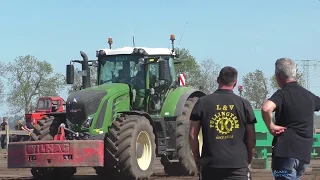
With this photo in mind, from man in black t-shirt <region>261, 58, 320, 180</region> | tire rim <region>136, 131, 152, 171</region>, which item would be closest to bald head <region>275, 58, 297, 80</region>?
man in black t-shirt <region>261, 58, 320, 180</region>

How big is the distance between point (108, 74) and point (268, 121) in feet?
24.7

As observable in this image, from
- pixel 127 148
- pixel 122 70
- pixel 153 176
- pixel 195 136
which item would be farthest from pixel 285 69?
pixel 153 176

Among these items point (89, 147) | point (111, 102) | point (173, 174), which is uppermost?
point (111, 102)

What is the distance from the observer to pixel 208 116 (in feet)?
18.6

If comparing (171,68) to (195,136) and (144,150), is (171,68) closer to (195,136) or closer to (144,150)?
(144,150)

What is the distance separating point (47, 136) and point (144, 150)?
5.93 feet

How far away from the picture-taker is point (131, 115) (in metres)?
11.5

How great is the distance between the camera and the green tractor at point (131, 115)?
35.8 ft

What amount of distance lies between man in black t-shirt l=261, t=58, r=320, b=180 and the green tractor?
17.6 ft

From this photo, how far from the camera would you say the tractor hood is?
37.5 feet

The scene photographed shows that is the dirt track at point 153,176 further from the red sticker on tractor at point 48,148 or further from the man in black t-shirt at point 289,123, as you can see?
the man in black t-shirt at point 289,123

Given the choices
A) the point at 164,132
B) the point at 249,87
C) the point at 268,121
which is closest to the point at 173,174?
the point at 164,132

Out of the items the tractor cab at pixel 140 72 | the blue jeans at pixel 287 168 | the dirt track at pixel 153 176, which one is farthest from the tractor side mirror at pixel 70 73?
the blue jeans at pixel 287 168

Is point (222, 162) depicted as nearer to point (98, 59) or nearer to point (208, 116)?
point (208, 116)
